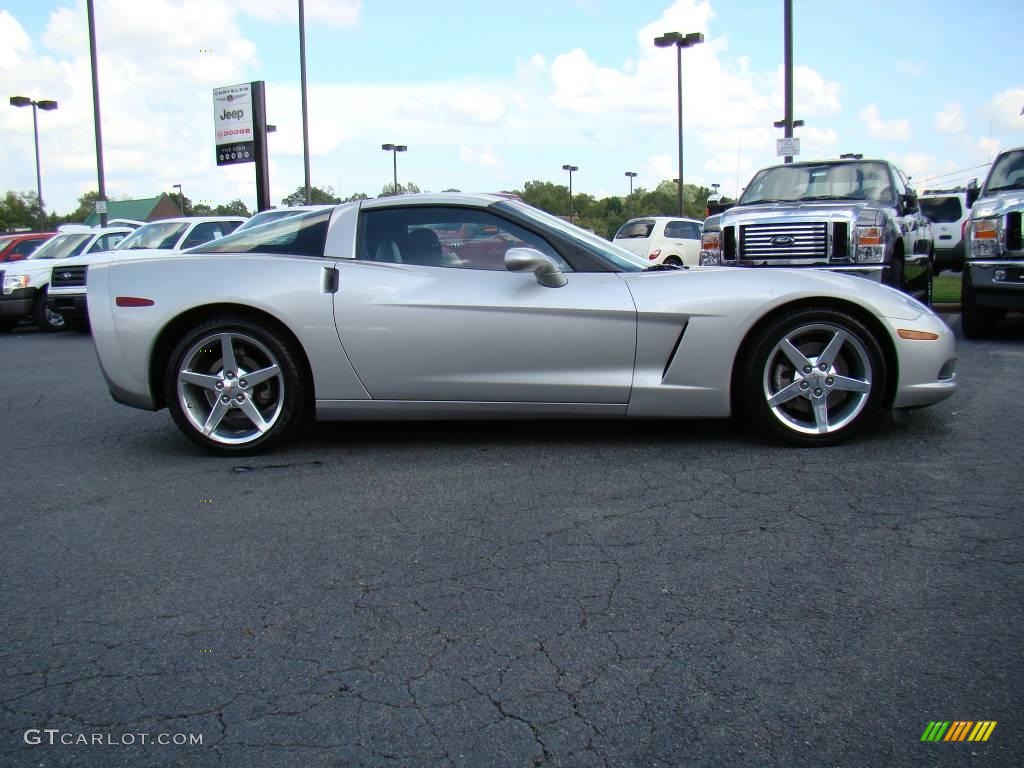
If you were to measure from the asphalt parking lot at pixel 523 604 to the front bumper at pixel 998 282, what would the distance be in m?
4.25

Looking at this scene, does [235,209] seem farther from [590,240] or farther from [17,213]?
[590,240]

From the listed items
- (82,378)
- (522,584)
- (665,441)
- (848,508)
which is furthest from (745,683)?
(82,378)

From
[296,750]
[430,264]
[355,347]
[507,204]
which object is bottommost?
[296,750]

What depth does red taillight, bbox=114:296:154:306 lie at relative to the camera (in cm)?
486

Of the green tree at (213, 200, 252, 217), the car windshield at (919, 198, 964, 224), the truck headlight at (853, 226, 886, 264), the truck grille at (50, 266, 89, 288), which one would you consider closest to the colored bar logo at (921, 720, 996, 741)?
the truck headlight at (853, 226, 886, 264)

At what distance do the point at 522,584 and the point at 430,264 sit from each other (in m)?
2.24

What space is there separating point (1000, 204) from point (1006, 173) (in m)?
1.28

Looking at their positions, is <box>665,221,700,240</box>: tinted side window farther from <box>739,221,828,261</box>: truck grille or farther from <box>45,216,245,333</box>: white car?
<box>739,221,828,261</box>: truck grille

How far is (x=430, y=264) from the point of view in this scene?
16.0 ft

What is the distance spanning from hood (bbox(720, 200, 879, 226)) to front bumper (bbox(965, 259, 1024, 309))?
112cm

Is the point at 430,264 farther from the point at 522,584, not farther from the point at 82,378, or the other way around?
the point at 82,378

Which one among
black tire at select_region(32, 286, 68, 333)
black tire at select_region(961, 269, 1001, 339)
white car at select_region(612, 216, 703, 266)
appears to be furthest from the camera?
white car at select_region(612, 216, 703, 266)

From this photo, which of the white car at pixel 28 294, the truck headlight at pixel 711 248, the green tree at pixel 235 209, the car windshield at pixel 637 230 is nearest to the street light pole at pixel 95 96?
the white car at pixel 28 294

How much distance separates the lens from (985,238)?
889 centimetres
